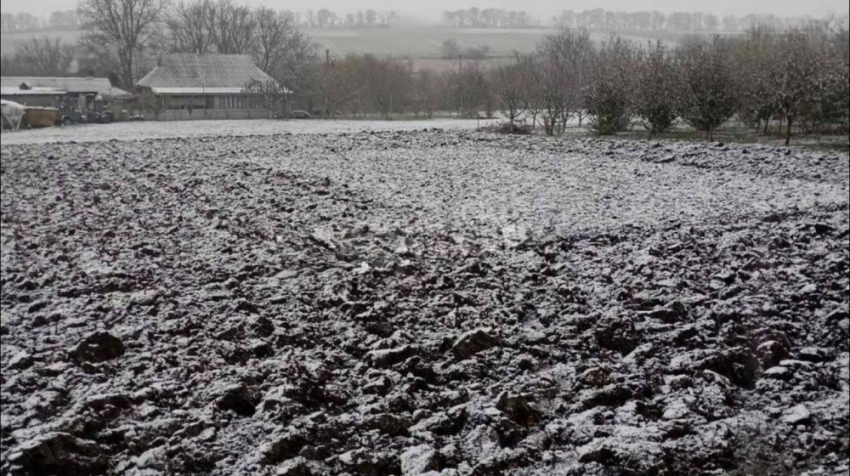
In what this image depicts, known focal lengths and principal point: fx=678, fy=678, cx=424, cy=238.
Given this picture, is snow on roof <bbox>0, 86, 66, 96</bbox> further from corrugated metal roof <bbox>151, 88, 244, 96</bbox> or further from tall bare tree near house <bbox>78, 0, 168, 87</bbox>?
corrugated metal roof <bbox>151, 88, 244, 96</bbox>

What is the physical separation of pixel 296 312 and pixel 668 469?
1.51 metres

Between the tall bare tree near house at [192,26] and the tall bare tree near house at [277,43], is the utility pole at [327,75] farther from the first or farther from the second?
the tall bare tree near house at [192,26]

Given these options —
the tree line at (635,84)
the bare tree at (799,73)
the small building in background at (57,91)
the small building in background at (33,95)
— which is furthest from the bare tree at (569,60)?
the small building in background at (33,95)

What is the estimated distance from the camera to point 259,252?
11.2ft

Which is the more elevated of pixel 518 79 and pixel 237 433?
pixel 518 79

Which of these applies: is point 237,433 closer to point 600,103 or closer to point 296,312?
point 296,312

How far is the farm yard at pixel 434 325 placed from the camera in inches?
71.9

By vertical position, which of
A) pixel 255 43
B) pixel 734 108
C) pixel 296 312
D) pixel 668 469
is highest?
pixel 255 43

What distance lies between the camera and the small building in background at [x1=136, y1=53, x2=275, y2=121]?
1.97 meters

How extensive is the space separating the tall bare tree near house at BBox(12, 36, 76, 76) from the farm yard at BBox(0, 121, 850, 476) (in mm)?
169

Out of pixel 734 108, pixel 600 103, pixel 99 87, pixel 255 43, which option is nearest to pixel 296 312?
pixel 255 43

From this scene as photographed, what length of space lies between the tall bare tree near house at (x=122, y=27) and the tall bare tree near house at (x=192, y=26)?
4.2 inches

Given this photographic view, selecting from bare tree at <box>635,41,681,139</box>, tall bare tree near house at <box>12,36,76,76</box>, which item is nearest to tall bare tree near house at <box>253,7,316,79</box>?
tall bare tree near house at <box>12,36,76,76</box>

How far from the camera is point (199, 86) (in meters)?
2.11
